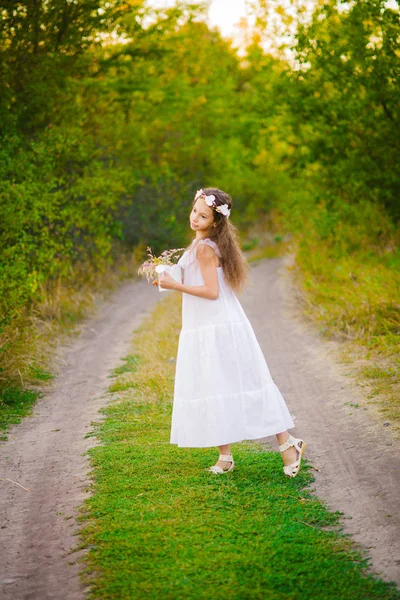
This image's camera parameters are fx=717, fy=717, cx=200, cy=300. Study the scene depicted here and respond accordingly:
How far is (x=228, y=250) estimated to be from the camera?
16.0 ft

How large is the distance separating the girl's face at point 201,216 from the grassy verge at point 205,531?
5.65 feet

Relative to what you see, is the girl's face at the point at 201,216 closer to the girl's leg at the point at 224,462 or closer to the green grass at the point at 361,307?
the girl's leg at the point at 224,462

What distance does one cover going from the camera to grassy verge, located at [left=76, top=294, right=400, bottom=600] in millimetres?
3422

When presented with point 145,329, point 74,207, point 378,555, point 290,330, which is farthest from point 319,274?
point 378,555

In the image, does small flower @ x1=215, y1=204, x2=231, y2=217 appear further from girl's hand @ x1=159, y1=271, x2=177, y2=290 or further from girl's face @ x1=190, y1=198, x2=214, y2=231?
girl's hand @ x1=159, y1=271, x2=177, y2=290

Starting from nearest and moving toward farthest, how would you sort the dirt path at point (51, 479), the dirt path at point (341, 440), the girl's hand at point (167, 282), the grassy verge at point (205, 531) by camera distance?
the grassy verge at point (205, 531) → the dirt path at point (51, 479) → the dirt path at point (341, 440) → the girl's hand at point (167, 282)

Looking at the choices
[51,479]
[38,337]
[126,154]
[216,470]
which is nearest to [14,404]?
[38,337]

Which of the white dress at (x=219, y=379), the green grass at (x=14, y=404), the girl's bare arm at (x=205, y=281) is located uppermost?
the girl's bare arm at (x=205, y=281)

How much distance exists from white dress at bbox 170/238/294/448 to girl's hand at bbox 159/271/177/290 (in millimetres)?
221

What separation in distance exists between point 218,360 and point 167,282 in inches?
Result: 24.4

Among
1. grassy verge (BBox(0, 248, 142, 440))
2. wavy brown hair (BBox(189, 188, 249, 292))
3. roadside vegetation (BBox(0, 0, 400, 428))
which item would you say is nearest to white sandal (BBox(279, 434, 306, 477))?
wavy brown hair (BBox(189, 188, 249, 292))

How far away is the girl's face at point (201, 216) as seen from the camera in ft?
16.1

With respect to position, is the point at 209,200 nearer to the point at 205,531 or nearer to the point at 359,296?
the point at 205,531

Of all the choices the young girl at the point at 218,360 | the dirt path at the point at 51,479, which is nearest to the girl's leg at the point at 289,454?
the young girl at the point at 218,360
